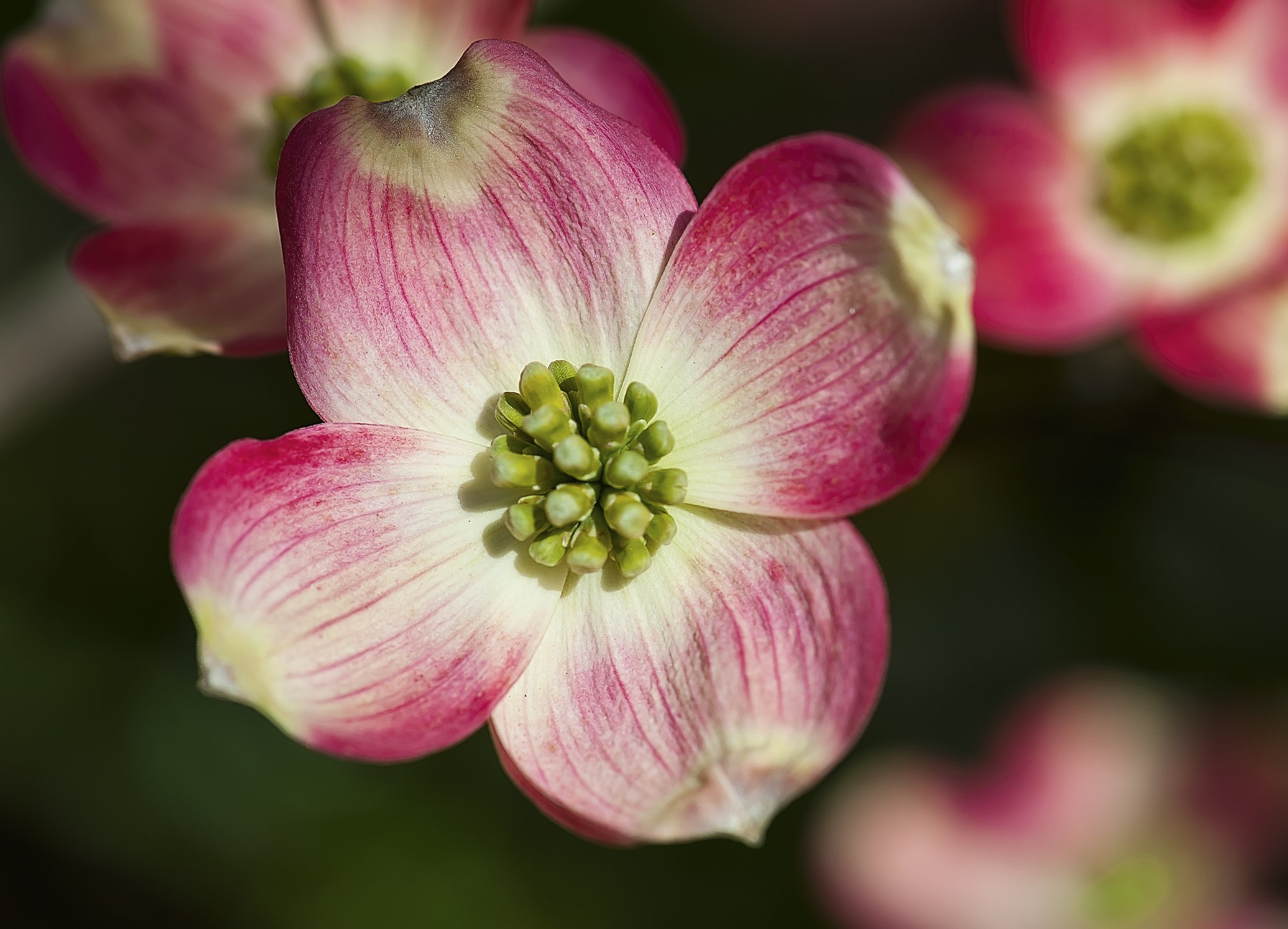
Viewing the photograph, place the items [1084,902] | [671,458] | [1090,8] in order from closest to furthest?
[671,458] < [1090,8] < [1084,902]

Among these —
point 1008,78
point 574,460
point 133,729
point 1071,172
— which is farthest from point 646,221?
point 1008,78

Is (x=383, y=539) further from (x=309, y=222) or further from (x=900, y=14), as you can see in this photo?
(x=900, y=14)

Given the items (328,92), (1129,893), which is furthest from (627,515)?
(1129,893)

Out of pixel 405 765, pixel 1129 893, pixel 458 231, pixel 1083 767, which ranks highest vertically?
pixel 458 231

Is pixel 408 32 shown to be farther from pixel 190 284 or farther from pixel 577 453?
pixel 577 453

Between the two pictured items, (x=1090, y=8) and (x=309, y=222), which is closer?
(x=309, y=222)

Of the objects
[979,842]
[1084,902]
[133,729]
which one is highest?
[133,729]
